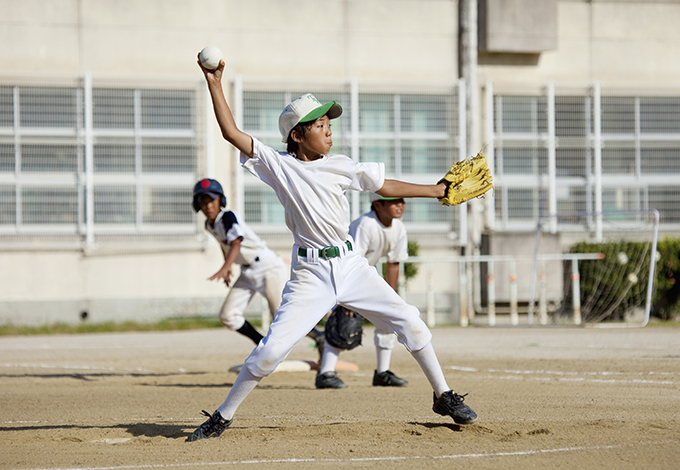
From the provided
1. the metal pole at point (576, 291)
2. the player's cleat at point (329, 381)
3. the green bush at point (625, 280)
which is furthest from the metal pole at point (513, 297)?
the player's cleat at point (329, 381)

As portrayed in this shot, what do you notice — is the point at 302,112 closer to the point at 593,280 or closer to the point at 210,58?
the point at 210,58

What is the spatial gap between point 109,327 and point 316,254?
12.5 meters

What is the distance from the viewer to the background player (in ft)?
30.5

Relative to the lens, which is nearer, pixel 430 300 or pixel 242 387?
pixel 242 387

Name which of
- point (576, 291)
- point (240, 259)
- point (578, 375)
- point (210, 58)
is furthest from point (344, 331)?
point (576, 291)

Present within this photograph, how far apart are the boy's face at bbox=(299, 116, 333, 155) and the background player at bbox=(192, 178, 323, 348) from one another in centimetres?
376

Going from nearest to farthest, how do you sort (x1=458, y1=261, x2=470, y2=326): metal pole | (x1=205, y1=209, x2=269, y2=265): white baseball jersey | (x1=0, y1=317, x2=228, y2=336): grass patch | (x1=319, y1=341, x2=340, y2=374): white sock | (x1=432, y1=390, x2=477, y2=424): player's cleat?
(x1=432, y1=390, x2=477, y2=424): player's cleat
(x1=319, y1=341, x2=340, y2=374): white sock
(x1=205, y1=209, x2=269, y2=265): white baseball jersey
(x1=0, y1=317, x2=228, y2=336): grass patch
(x1=458, y1=261, x2=470, y2=326): metal pole

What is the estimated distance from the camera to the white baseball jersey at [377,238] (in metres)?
8.38

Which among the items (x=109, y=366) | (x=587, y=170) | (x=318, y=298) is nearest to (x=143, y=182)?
(x=109, y=366)

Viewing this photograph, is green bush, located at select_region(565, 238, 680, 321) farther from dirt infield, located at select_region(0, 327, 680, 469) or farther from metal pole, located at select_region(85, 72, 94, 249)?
metal pole, located at select_region(85, 72, 94, 249)

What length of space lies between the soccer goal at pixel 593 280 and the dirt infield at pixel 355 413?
4565 mm

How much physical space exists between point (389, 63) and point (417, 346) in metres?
14.0

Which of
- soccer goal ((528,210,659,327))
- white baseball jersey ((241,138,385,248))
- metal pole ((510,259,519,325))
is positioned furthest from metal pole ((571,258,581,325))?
white baseball jersey ((241,138,385,248))

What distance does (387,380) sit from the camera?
27.5ft
